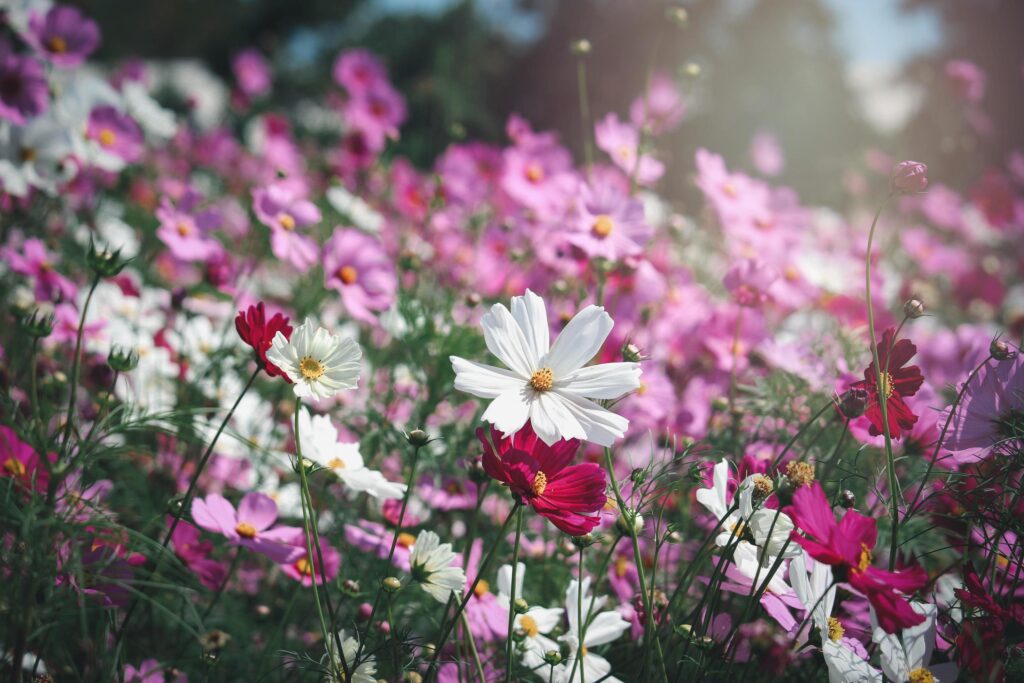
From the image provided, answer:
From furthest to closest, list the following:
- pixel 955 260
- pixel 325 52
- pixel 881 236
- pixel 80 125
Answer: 1. pixel 325 52
2. pixel 881 236
3. pixel 955 260
4. pixel 80 125

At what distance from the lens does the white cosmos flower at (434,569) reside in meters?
0.63

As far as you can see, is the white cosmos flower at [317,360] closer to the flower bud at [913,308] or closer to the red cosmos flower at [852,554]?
the red cosmos flower at [852,554]

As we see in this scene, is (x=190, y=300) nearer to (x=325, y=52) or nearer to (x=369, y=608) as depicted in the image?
(x=369, y=608)

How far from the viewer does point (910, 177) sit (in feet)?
2.14

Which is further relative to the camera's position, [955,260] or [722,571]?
[955,260]

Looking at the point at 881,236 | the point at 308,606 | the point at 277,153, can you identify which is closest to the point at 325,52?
the point at 277,153

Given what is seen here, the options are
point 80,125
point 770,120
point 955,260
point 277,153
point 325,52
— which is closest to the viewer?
point 80,125

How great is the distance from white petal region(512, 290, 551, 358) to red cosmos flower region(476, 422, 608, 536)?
0.07m

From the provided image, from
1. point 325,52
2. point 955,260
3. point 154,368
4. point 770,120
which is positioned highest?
point 325,52

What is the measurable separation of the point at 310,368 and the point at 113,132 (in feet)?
3.38

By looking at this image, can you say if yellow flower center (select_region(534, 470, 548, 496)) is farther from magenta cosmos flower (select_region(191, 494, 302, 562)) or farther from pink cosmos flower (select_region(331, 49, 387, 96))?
pink cosmos flower (select_region(331, 49, 387, 96))

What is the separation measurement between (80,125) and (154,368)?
0.53 m

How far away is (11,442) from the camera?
716 millimetres

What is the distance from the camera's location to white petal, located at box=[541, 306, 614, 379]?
628mm
